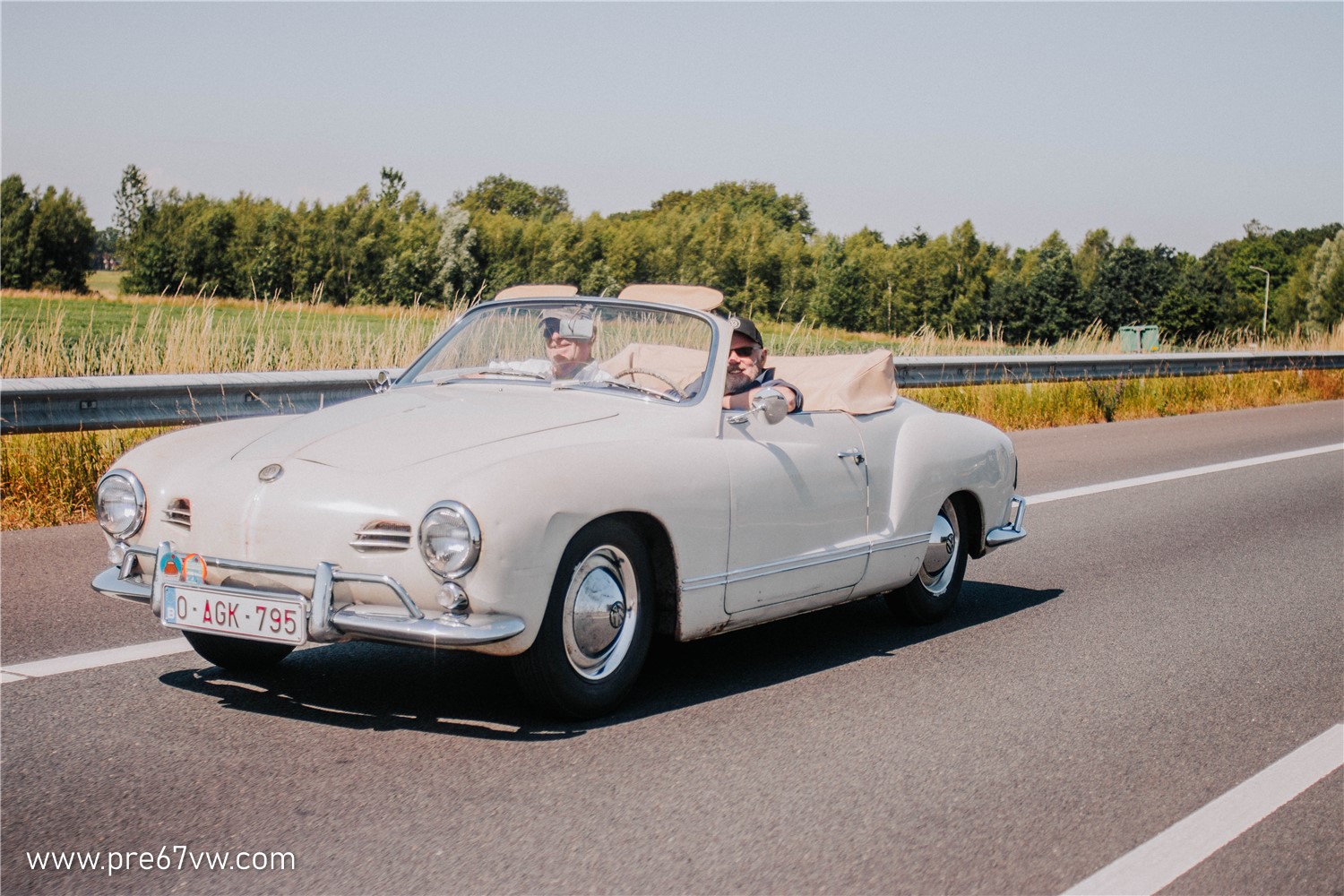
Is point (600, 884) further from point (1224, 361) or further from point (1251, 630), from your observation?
point (1224, 361)

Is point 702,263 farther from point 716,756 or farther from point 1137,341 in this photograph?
point 716,756

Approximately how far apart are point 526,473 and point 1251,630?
3930 millimetres

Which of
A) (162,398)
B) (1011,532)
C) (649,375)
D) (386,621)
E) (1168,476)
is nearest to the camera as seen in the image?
(386,621)

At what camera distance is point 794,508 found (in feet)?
17.6

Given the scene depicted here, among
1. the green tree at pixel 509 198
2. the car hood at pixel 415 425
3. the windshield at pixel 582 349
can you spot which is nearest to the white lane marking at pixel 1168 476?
the windshield at pixel 582 349

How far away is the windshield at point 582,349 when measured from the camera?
5.55m

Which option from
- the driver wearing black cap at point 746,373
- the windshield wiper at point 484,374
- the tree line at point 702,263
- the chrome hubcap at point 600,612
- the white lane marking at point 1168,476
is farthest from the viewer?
the tree line at point 702,263

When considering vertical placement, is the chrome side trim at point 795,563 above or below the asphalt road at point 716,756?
above

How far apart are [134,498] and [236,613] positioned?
70cm

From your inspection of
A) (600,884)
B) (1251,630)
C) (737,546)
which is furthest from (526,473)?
(1251,630)

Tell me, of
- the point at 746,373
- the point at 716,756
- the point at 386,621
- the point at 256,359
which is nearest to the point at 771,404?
the point at 746,373

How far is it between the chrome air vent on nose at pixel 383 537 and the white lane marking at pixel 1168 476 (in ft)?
23.5

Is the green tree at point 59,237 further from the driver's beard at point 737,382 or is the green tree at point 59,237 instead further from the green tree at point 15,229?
the driver's beard at point 737,382

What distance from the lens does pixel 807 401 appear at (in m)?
6.16
